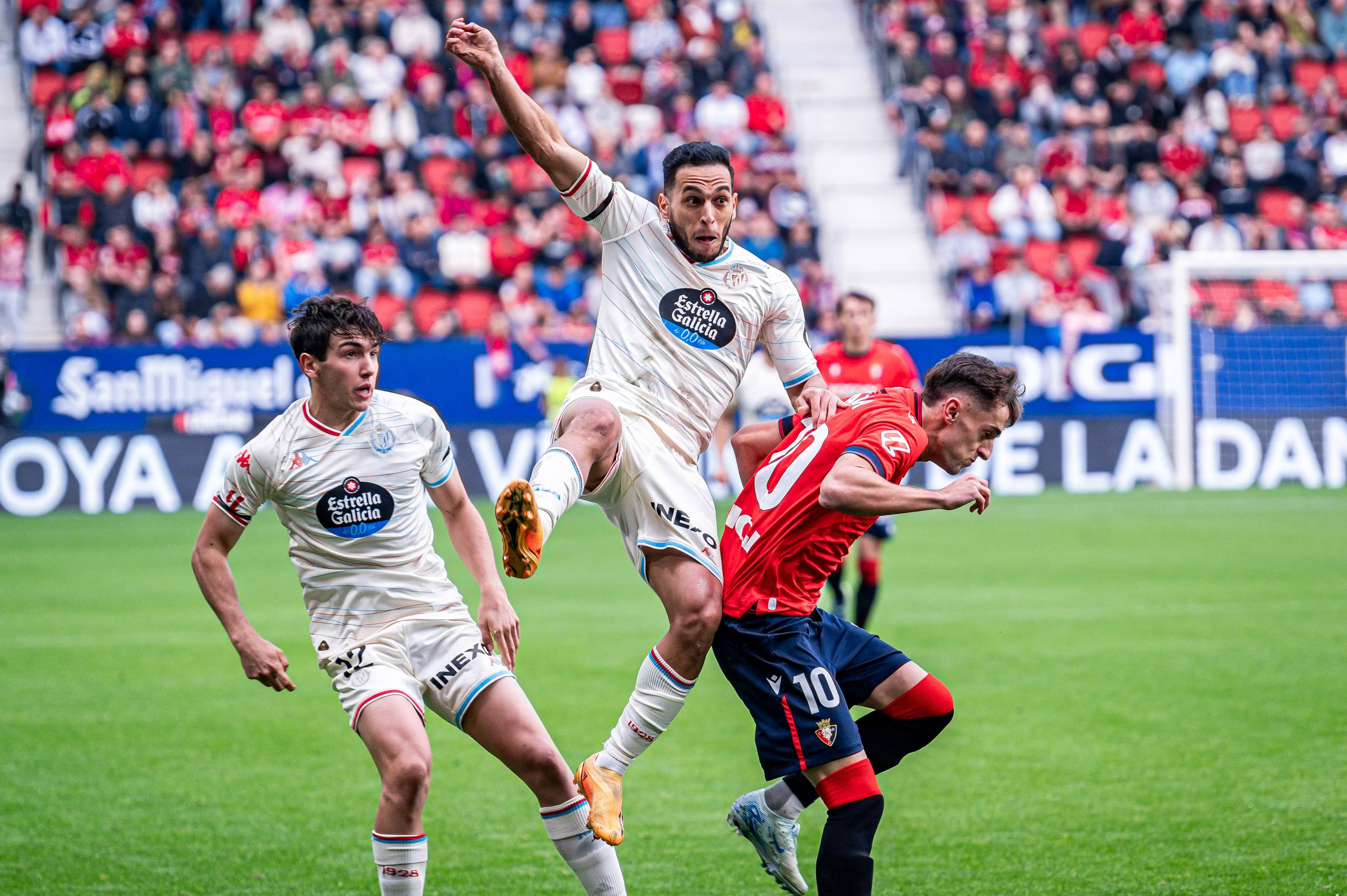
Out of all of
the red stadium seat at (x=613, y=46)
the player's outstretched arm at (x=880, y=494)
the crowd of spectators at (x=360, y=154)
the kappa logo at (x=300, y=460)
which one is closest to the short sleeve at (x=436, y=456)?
the kappa logo at (x=300, y=460)

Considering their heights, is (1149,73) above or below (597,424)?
above

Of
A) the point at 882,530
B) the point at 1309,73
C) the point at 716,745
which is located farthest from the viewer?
the point at 1309,73

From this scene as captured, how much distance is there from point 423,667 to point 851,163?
21.5m

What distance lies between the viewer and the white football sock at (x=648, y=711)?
16.7 ft

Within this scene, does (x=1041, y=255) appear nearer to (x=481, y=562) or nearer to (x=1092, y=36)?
(x=1092, y=36)

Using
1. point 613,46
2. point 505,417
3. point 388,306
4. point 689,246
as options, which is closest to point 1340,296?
point 505,417

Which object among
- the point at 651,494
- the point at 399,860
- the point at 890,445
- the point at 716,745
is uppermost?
the point at 890,445

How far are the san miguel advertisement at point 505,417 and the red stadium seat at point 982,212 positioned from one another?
15.2 ft

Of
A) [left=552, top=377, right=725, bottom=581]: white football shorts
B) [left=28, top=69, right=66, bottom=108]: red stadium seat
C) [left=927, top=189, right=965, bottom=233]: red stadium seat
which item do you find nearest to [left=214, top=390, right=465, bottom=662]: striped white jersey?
[left=552, top=377, right=725, bottom=581]: white football shorts

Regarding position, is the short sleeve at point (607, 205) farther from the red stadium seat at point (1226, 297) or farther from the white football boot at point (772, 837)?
the red stadium seat at point (1226, 297)

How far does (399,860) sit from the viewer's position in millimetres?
4730

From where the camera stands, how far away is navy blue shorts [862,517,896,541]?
32.6 feet

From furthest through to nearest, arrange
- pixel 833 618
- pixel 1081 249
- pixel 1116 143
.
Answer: pixel 1116 143 → pixel 1081 249 → pixel 833 618

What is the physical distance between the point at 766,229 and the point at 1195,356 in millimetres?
6285
